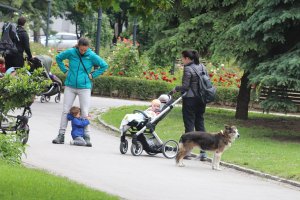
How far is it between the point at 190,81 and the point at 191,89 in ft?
0.52

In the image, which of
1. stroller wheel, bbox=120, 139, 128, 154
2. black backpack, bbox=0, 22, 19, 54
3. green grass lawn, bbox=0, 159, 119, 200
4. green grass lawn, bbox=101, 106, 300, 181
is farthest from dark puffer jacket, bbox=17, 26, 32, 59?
green grass lawn, bbox=0, 159, 119, 200

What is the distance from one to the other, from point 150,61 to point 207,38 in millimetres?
2619

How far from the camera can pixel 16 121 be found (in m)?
16.4

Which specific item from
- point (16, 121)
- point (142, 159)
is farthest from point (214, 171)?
point (16, 121)

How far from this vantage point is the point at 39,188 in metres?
10.9

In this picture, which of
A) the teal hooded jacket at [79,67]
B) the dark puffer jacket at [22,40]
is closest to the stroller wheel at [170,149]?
the teal hooded jacket at [79,67]

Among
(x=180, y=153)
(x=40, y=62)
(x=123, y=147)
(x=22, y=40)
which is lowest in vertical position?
(x=123, y=147)

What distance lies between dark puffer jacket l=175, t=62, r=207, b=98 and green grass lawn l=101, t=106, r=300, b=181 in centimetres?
137

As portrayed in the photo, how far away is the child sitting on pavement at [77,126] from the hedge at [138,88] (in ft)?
54.0

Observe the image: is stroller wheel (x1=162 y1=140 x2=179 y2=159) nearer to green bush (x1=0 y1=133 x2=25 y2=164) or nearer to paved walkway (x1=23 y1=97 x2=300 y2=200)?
paved walkway (x1=23 y1=97 x2=300 y2=200)

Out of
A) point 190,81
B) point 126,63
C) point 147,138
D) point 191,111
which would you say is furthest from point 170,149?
point 126,63

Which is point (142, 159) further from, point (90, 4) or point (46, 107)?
point (46, 107)

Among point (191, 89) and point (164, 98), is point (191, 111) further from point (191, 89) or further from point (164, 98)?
point (164, 98)

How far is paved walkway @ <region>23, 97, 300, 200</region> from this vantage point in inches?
502
